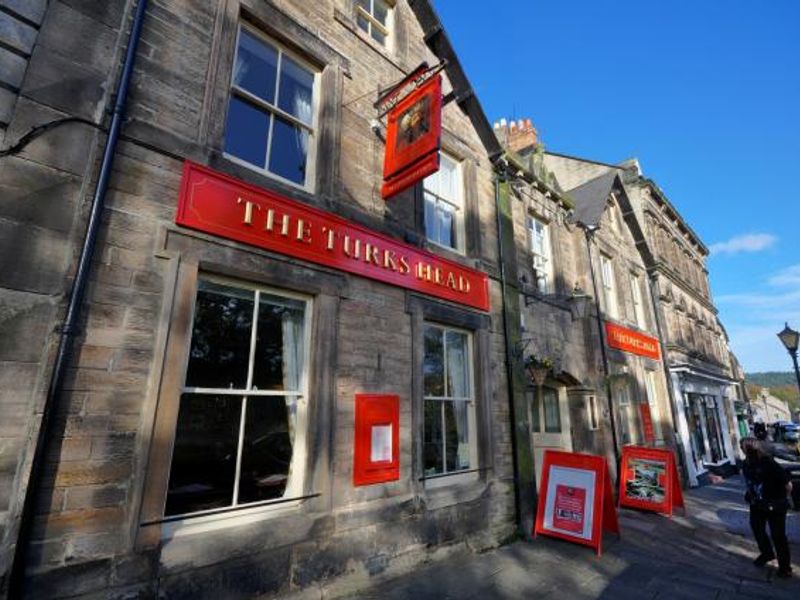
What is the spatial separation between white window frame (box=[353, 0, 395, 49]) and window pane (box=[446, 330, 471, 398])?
5.22 m

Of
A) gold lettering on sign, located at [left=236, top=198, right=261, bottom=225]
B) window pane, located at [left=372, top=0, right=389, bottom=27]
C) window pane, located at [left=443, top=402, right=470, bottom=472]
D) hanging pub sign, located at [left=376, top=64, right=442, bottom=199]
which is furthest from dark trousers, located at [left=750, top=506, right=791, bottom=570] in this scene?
window pane, located at [left=372, top=0, right=389, bottom=27]

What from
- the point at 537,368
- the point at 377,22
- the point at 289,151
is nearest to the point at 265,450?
the point at 289,151

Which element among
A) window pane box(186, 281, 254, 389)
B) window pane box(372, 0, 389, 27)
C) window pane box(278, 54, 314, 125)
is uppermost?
window pane box(372, 0, 389, 27)

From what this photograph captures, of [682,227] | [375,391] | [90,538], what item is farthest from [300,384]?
[682,227]

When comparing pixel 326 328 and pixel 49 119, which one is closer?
pixel 49 119

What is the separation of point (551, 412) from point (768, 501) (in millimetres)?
4106

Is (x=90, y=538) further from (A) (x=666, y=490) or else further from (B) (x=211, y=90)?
(A) (x=666, y=490)

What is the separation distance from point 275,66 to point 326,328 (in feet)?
11.9

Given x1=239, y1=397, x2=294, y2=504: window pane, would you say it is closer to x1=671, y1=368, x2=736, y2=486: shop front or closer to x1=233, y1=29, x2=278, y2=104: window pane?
x1=233, y1=29, x2=278, y2=104: window pane

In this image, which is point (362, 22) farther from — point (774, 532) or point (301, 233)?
point (774, 532)

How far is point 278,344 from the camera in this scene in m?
4.77

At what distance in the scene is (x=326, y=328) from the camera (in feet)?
16.6

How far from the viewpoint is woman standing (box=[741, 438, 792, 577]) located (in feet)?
18.4

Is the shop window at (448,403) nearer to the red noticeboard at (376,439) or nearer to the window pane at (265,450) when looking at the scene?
the red noticeboard at (376,439)
